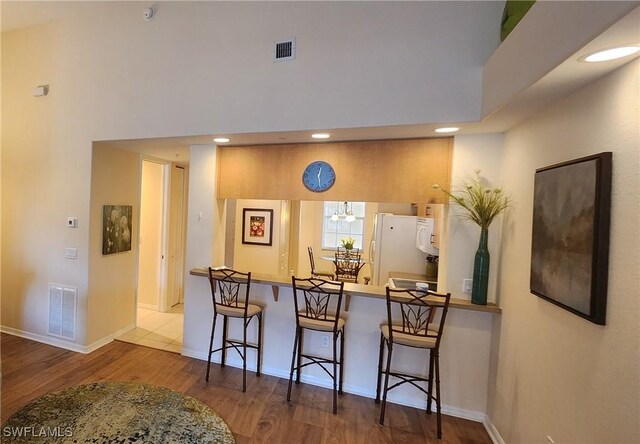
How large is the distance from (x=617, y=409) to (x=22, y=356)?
5.09 meters

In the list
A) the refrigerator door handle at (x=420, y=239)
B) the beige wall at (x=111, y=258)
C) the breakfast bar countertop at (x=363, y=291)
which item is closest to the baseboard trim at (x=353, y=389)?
the breakfast bar countertop at (x=363, y=291)

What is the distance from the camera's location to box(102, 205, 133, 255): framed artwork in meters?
3.57

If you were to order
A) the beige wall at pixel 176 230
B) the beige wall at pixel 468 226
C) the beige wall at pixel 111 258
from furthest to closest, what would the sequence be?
1. the beige wall at pixel 176 230
2. the beige wall at pixel 111 258
3. the beige wall at pixel 468 226

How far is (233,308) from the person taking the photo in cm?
289

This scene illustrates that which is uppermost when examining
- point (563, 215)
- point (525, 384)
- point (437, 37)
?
point (437, 37)

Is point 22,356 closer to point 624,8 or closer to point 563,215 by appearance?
point 563,215

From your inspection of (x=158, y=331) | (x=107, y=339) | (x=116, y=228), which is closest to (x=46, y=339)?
(x=107, y=339)

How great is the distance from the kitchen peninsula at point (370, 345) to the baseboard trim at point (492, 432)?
0.20 feet

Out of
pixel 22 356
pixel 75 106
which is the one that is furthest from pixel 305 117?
pixel 22 356

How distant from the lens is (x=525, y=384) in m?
1.99

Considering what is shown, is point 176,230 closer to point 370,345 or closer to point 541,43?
point 370,345

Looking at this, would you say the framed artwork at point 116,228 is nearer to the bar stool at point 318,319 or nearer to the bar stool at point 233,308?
the bar stool at point 233,308

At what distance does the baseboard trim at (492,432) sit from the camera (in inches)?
89.7

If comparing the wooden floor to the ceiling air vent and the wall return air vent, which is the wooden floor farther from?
the ceiling air vent
